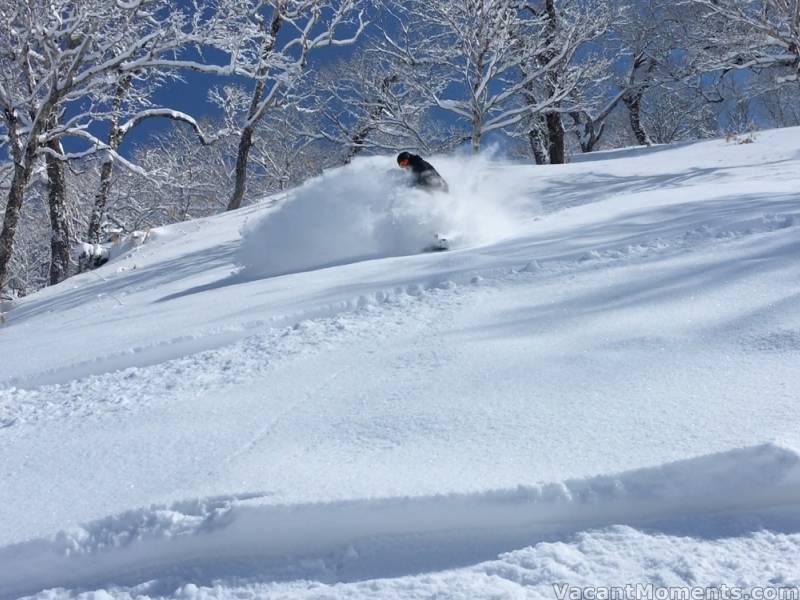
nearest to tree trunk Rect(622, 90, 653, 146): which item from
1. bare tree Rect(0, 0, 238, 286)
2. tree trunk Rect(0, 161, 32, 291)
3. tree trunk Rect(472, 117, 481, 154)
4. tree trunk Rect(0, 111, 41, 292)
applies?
tree trunk Rect(472, 117, 481, 154)

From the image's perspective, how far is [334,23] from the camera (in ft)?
51.6

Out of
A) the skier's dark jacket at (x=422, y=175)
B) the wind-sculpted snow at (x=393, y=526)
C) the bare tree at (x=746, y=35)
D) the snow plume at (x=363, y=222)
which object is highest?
the bare tree at (x=746, y=35)

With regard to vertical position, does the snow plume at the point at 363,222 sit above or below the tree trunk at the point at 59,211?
below

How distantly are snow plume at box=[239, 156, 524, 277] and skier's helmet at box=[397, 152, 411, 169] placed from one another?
0.13 m

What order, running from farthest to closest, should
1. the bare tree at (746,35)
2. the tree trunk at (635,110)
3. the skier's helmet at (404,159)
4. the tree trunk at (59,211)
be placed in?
the tree trunk at (635,110), the bare tree at (746,35), the tree trunk at (59,211), the skier's helmet at (404,159)

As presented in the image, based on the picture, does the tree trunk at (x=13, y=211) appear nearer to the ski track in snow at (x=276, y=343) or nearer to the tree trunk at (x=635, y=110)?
the ski track in snow at (x=276, y=343)

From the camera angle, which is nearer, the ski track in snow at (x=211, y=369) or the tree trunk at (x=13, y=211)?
the ski track in snow at (x=211, y=369)

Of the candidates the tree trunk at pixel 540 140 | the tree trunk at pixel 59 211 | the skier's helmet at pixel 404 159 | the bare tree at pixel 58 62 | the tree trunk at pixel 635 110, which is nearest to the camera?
the skier's helmet at pixel 404 159

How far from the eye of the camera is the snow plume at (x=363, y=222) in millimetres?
6758

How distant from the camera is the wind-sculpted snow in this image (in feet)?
6.62

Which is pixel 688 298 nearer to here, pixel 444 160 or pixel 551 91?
pixel 444 160

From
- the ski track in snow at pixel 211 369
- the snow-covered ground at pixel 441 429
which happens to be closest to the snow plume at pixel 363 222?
the snow-covered ground at pixel 441 429

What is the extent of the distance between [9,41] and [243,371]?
8956 mm

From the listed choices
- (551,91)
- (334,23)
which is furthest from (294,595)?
(551,91)
